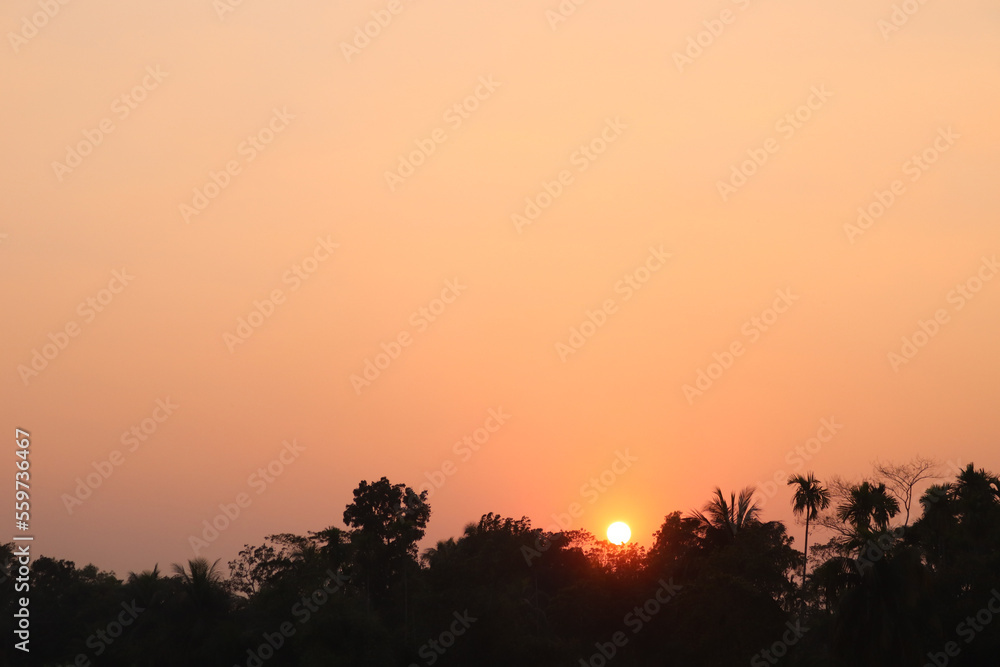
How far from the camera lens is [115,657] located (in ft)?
264

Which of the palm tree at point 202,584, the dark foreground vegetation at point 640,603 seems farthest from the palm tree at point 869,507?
the palm tree at point 202,584

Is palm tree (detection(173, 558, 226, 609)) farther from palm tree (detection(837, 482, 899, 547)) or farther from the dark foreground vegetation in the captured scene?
palm tree (detection(837, 482, 899, 547))

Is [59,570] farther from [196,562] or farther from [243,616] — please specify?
[196,562]

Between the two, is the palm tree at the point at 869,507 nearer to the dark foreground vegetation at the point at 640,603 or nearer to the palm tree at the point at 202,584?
the dark foreground vegetation at the point at 640,603

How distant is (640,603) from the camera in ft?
232

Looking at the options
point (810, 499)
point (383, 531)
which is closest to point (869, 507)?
point (810, 499)

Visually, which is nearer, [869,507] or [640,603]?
[869,507]

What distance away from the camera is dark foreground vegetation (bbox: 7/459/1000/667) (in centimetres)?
4188

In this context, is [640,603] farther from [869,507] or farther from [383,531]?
[383,531]

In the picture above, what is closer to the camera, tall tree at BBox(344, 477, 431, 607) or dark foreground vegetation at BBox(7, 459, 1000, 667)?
dark foreground vegetation at BBox(7, 459, 1000, 667)

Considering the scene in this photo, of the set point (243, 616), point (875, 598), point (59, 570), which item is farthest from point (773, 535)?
point (59, 570)

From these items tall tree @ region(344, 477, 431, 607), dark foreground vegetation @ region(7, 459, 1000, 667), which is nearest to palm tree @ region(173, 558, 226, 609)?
dark foreground vegetation @ region(7, 459, 1000, 667)

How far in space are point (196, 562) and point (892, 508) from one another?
39.6m

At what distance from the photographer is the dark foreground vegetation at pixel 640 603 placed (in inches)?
1649
